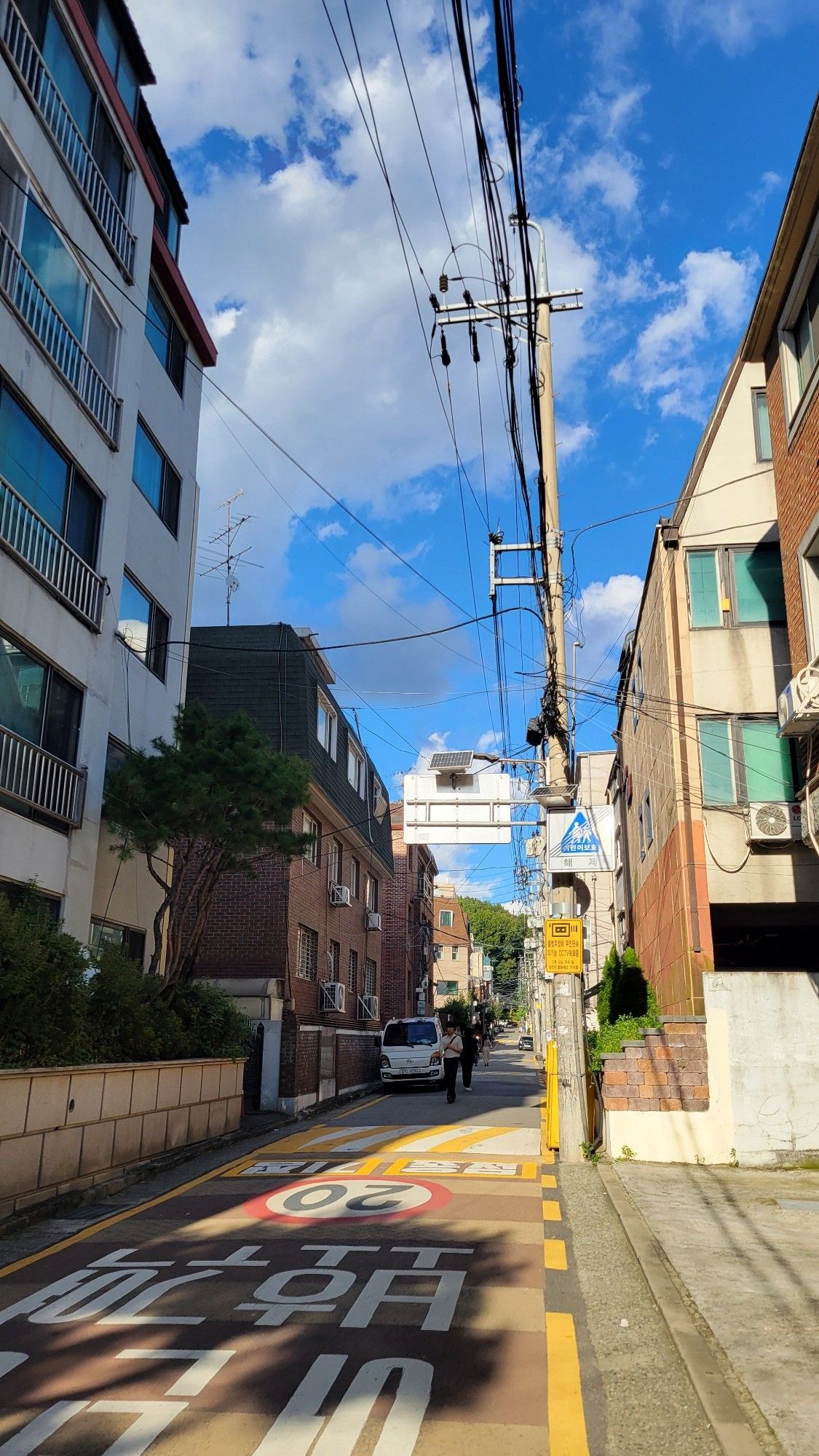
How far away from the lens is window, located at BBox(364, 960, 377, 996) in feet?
109

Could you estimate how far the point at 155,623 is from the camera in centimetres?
1784

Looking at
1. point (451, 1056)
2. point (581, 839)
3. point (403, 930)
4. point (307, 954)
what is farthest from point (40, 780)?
point (403, 930)

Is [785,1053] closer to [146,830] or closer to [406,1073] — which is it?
[146,830]

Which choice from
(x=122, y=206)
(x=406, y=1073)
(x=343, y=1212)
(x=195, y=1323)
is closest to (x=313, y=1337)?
(x=195, y=1323)

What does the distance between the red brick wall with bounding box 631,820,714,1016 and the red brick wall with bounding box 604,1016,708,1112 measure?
2.53 feet

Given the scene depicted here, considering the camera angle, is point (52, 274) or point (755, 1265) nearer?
point (755, 1265)

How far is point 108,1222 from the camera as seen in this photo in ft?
29.4

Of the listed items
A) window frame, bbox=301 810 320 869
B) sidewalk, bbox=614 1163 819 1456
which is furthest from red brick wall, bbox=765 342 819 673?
window frame, bbox=301 810 320 869

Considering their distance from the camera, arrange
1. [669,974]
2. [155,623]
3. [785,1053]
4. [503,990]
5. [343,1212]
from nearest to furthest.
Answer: [343,1212]
[785,1053]
[669,974]
[155,623]
[503,990]

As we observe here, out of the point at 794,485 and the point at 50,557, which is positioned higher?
the point at 794,485

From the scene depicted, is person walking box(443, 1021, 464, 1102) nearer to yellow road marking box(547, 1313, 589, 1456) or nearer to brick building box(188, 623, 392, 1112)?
brick building box(188, 623, 392, 1112)

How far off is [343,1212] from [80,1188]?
2.47 meters

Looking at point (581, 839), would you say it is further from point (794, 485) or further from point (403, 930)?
point (403, 930)

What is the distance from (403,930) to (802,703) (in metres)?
34.9
